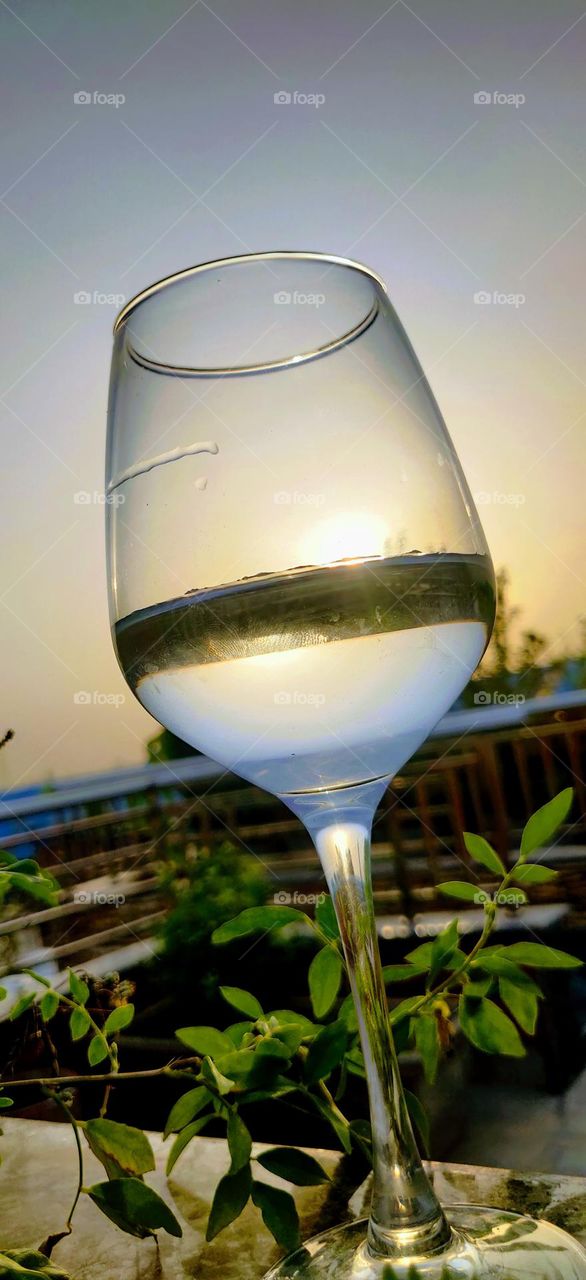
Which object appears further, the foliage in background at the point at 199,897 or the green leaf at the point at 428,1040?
the foliage in background at the point at 199,897

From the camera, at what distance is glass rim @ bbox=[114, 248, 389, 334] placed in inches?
10.8

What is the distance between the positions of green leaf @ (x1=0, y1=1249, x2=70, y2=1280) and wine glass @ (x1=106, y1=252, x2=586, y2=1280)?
2.7 inches

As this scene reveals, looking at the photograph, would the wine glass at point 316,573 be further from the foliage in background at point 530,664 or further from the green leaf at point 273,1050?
the foliage in background at point 530,664

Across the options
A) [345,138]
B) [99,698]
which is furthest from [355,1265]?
[345,138]

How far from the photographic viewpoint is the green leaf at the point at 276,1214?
0.91ft

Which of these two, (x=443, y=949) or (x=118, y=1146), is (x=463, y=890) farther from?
(x=118, y=1146)

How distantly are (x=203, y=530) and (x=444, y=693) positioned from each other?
0.27 ft

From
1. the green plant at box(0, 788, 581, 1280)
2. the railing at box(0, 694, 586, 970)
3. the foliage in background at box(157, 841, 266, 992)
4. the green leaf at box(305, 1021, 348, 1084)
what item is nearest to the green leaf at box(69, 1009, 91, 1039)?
the green plant at box(0, 788, 581, 1280)

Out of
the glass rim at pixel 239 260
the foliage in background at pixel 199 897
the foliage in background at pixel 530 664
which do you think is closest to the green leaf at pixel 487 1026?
the glass rim at pixel 239 260

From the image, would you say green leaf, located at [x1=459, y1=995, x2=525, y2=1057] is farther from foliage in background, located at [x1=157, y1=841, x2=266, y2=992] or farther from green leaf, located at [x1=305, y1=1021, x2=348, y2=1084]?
foliage in background, located at [x1=157, y1=841, x2=266, y2=992]

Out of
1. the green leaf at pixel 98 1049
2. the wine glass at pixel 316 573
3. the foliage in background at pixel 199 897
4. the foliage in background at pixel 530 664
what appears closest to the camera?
the wine glass at pixel 316 573

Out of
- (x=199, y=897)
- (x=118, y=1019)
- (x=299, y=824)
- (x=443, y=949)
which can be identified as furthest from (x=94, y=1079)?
(x=199, y=897)

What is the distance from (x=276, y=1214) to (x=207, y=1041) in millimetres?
53

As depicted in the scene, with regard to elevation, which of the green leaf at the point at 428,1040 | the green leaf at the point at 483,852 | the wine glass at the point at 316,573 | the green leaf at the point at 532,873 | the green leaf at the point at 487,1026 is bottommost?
the green leaf at the point at 428,1040
